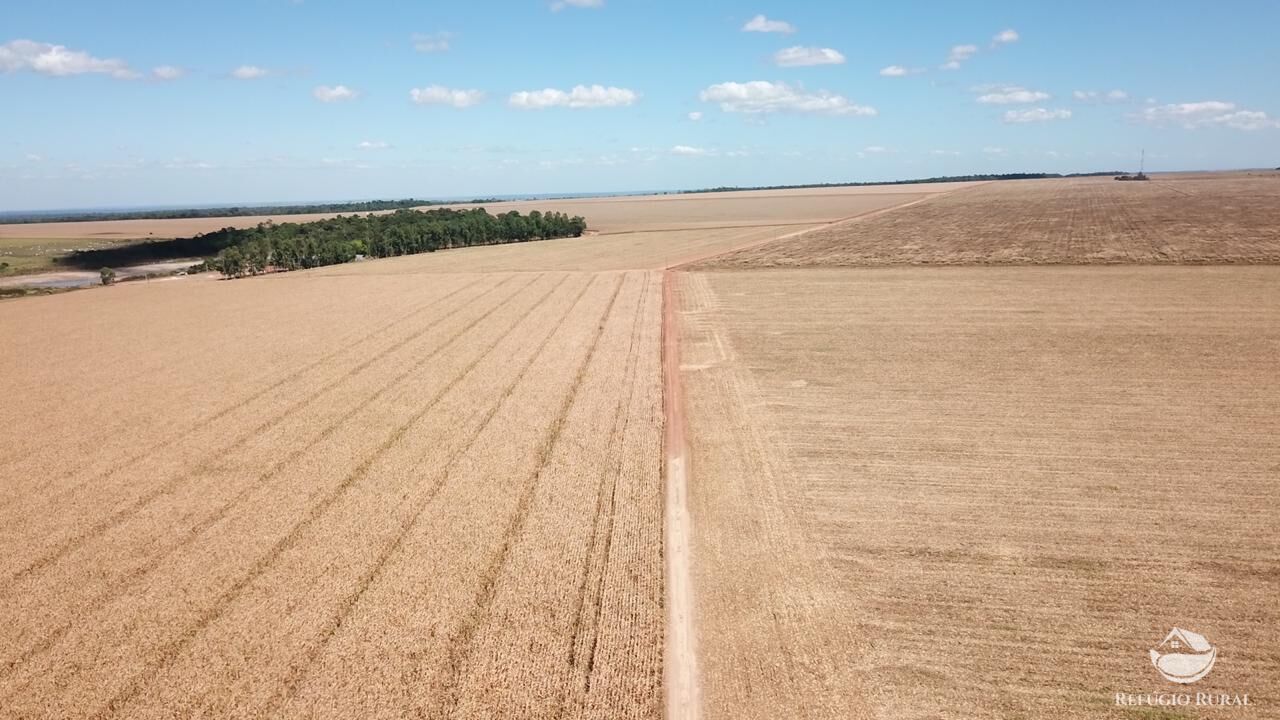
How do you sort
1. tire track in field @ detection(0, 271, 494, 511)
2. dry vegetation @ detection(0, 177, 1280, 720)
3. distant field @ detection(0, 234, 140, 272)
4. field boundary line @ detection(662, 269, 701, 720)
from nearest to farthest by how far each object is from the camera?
field boundary line @ detection(662, 269, 701, 720) < dry vegetation @ detection(0, 177, 1280, 720) < tire track in field @ detection(0, 271, 494, 511) < distant field @ detection(0, 234, 140, 272)

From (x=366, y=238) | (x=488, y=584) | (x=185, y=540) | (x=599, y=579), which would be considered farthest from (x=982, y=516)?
(x=366, y=238)

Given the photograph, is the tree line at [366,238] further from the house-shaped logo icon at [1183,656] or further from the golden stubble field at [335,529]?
the house-shaped logo icon at [1183,656]

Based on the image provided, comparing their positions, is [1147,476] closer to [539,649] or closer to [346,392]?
[539,649]

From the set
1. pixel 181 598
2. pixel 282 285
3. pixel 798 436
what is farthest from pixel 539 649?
pixel 282 285

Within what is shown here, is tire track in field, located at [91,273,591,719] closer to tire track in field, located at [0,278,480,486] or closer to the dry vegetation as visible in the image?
the dry vegetation

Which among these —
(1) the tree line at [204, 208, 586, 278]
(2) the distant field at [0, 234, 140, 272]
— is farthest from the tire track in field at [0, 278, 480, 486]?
(2) the distant field at [0, 234, 140, 272]

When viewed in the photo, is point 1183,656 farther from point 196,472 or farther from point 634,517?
point 196,472
